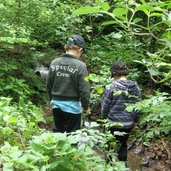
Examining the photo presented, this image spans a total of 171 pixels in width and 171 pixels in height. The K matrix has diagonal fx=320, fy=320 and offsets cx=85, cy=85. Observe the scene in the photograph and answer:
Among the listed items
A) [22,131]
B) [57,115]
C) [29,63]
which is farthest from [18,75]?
[22,131]

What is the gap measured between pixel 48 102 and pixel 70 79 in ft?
12.5

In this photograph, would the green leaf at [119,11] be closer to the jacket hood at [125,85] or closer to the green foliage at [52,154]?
the green foliage at [52,154]

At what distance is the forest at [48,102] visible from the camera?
269cm

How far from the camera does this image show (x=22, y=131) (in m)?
3.55

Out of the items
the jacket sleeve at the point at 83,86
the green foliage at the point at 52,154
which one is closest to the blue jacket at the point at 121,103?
the jacket sleeve at the point at 83,86

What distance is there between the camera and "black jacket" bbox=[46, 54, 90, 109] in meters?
4.67

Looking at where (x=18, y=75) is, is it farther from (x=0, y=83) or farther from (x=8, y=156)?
(x=8, y=156)

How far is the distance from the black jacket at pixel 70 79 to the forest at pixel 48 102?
12.6 inches

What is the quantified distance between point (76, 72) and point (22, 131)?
1433mm

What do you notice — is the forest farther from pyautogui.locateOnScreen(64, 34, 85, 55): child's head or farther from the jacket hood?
pyautogui.locateOnScreen(64, 34, 85, 55): child's head

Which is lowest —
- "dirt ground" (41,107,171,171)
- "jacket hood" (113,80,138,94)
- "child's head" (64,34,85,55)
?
"dirt ground" (41,107,171,171)

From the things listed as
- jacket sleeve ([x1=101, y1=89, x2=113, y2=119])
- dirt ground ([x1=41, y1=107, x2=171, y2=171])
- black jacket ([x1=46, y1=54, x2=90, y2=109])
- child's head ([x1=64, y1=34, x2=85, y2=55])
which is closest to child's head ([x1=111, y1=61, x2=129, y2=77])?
jacket sleeve ([x1=101, y1=89, x2=113, y2=119])

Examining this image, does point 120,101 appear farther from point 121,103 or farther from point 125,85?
point 125,85

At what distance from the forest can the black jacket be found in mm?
320
